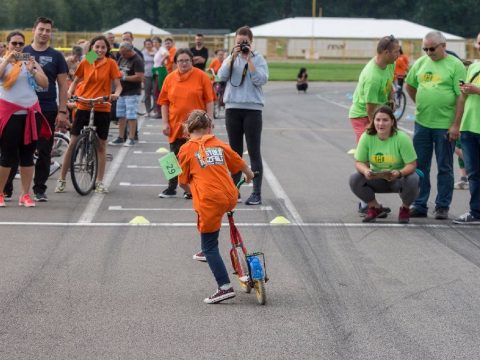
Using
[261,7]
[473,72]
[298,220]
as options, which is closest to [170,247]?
[298,220]

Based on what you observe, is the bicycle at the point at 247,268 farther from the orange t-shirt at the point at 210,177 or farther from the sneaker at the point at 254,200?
the sneaker at the point at 254,200

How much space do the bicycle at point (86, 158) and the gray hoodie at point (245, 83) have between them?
1.72 meters

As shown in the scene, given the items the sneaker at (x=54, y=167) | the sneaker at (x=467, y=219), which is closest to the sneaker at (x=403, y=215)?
the sneaker at (x=467, y=219)

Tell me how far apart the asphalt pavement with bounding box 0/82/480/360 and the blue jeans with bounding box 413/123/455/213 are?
319 mm

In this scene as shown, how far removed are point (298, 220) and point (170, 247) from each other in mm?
1883

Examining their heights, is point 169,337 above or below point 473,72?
below

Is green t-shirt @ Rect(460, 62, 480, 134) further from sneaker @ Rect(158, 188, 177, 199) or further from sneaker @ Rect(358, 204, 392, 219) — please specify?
sneaker @ Rect(158, 188, 177, 199)

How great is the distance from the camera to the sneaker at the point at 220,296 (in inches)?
286

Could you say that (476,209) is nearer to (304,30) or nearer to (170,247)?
(170,247)

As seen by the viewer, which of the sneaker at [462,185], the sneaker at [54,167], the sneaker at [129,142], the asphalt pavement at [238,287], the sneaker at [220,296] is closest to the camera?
the asphalt pavement at [238,287]

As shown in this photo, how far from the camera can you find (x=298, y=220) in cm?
1063

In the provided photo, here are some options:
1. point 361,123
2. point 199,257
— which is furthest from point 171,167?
point 361,123

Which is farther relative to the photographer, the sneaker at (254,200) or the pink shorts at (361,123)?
the sneaker at (254,200)

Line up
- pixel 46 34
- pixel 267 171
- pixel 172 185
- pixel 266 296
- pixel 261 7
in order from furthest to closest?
pixel 261 7, pixel 267 171, pixel 172 185, pixel 46 34, pixel 266 296
